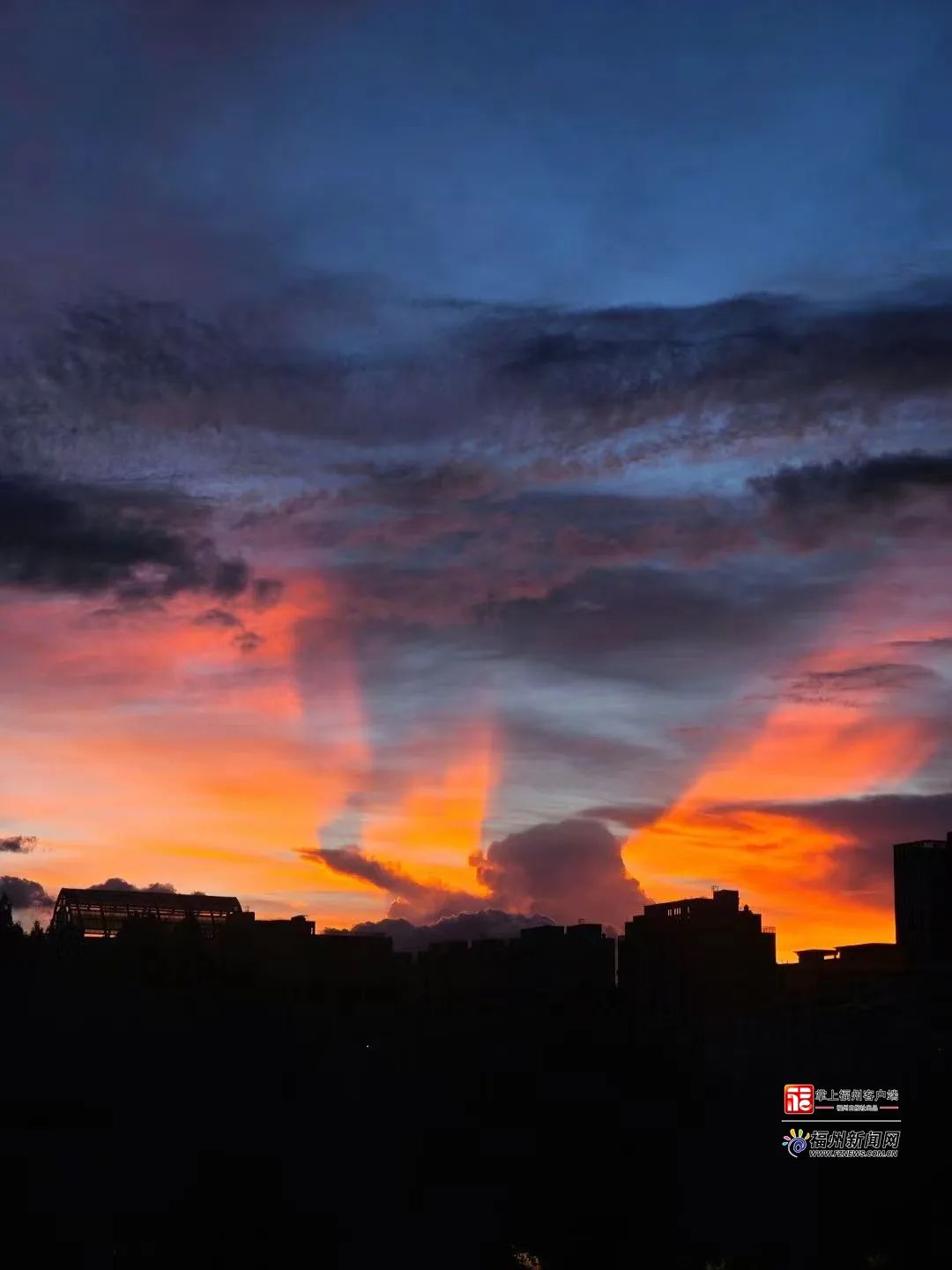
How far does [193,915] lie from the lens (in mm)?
191000

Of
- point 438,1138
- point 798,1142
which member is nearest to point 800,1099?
point 798,1142

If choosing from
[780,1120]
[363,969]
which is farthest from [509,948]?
[780,1120]

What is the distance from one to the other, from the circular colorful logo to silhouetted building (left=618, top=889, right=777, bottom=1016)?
7719 centimetres

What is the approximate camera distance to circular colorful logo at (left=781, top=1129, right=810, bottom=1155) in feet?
248

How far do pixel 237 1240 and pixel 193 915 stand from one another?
100 m

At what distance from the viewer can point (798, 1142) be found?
7619 centimetres

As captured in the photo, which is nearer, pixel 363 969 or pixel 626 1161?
pixel 626 1161

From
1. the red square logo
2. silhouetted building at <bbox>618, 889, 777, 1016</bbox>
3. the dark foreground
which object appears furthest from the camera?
silhouetted building at <bbox>618, 889, 777, 1016</bbox>

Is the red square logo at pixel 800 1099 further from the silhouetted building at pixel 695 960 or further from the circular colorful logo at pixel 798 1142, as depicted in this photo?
the silhouetted building at pixel 695 960

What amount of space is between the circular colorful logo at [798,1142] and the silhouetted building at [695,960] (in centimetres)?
7719

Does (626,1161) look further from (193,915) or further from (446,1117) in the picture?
(193,915)

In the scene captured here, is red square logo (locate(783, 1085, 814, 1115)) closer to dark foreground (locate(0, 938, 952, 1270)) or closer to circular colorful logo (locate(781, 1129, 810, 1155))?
circular colorful logo (locate(781, 1129, 810, 1155))


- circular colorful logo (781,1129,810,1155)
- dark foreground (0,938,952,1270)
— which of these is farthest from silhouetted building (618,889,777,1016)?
circular colorful logo (781,1129,810,1155)

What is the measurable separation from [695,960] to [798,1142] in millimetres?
89245
